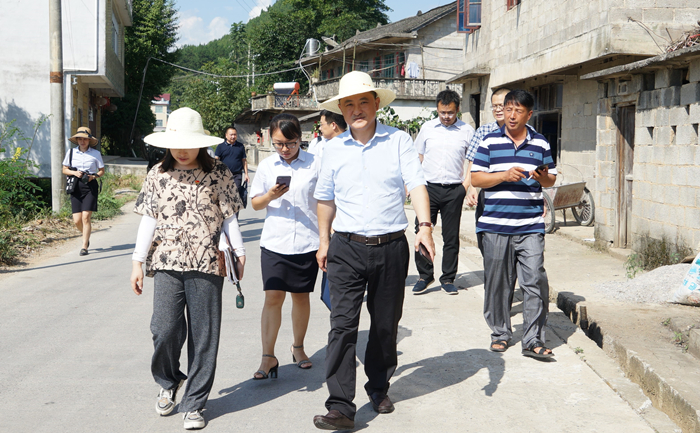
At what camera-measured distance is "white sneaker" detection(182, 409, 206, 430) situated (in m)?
3.97

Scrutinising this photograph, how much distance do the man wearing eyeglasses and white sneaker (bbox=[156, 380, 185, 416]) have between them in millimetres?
3898

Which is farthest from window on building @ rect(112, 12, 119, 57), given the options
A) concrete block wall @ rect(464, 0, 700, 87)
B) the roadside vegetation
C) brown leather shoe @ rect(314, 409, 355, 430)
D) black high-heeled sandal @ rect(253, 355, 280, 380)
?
brown leather shoe @ rect(314, 409, 355, 430)

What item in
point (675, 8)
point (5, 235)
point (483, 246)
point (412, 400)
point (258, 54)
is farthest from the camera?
point (258, 54)

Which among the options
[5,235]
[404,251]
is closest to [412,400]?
[404,251]

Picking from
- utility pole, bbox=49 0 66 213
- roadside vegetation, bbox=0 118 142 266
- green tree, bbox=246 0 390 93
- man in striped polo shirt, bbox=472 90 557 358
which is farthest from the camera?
green tree, bbox=246 0 390 93

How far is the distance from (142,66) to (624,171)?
37990mm

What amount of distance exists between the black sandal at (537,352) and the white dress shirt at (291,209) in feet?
6.12

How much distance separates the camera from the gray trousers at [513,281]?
5.32 m

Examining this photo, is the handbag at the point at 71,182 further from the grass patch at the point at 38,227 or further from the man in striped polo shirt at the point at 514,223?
the man in striped polo shirt at the point at 514,223

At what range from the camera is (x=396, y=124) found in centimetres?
2269

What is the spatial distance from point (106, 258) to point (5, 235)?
1546 millimetres

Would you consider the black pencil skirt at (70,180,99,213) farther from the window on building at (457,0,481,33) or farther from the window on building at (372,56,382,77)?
the window on building at (372,56,382,77)

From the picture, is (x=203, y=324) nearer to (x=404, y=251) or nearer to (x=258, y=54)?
(x=404, y=251)

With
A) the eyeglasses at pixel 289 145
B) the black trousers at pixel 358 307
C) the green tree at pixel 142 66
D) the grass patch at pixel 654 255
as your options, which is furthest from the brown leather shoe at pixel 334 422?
the green tree at pixel 142 66
